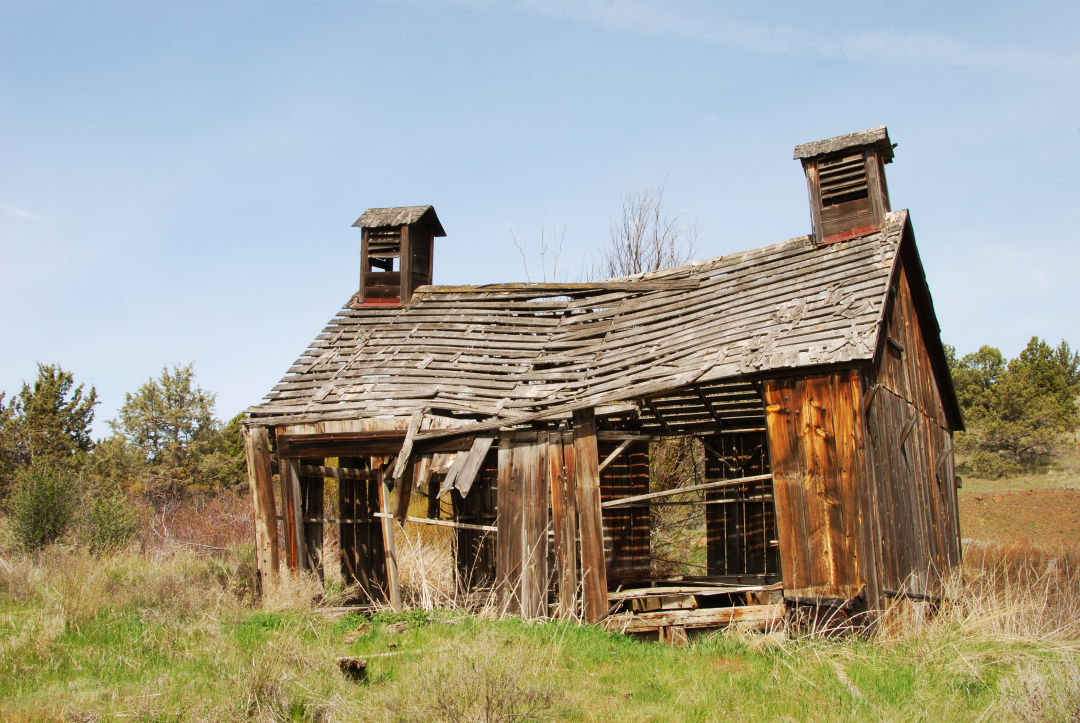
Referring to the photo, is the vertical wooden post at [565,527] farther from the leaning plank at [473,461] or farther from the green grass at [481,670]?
the leaning plank at [473,461]

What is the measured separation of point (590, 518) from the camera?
943cm

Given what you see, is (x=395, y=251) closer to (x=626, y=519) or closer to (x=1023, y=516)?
(x=626, y=519)

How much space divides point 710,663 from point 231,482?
87.4 feet

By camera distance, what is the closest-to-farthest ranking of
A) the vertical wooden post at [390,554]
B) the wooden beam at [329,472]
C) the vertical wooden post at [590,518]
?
the vertical wooden post at [590,518]
the vertical wooden post at [390,554]
the wooden beam at [329,472]

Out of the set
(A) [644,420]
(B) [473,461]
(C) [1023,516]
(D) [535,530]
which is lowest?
(C) [1023,516]

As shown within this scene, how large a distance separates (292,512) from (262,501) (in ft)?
1.40

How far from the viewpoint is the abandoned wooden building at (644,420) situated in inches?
336

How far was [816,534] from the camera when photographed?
834 centimetres

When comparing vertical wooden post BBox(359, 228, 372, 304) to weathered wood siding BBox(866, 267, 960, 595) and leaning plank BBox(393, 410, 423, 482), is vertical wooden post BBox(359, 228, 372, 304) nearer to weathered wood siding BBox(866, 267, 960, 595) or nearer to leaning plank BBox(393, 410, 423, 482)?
leaning plank BBox(393, 410, 423, 482)

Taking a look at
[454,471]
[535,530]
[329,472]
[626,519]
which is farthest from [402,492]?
[626,519]

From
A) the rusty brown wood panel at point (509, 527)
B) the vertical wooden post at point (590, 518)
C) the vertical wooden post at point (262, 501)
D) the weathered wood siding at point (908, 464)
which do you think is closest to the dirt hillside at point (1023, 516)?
the weathered wood siding at point (908, 464)

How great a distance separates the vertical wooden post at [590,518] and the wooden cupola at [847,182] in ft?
14.2

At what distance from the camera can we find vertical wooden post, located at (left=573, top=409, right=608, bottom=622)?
367 inches

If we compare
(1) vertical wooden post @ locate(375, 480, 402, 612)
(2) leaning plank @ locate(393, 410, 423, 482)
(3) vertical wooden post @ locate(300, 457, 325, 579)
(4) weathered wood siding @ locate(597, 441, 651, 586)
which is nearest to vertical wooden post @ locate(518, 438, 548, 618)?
(2) leaning plank @ locate(393, 410, 423, 482)
